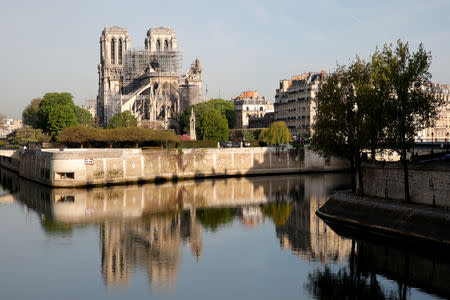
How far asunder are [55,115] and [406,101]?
2476 inches

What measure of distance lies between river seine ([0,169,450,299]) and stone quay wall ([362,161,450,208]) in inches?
141

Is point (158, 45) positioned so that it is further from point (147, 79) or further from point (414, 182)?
point (414, 182)

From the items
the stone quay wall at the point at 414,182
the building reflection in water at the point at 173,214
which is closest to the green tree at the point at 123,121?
the building reflection in water at the point at 173,214

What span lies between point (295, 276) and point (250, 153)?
39.2m

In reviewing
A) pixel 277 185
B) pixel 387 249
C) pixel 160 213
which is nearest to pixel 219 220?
pixel 160 213

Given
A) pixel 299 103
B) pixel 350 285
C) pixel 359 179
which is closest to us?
pixel 350 285

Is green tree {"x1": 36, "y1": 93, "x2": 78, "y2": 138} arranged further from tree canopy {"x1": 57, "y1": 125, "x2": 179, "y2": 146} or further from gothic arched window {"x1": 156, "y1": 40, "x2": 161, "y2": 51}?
gothic arched window {"x1": 156, "y1": 40, "x2": 161, "y2": 51}

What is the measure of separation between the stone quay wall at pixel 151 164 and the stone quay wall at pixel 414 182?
26.2 metres

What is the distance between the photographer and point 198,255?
26.0 m

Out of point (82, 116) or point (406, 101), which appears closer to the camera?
point (406, 101)

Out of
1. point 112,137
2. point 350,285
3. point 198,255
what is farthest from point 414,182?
point 112,137

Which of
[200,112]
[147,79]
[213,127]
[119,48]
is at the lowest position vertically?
[213,127]

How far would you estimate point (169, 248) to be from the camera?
2697cm

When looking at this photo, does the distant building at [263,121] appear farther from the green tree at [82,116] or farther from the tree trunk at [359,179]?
the tree trunk at [359,179]
